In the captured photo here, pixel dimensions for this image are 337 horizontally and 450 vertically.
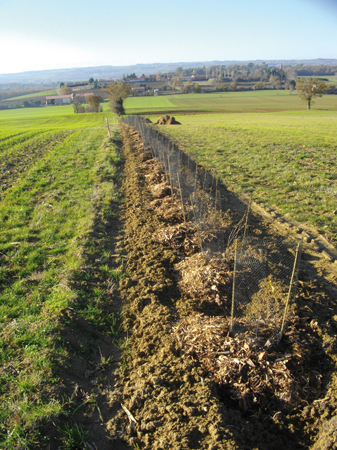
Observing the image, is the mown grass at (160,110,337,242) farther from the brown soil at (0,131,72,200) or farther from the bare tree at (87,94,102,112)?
the bare tree at (87,94,102,112)

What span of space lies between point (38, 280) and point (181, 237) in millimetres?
2809

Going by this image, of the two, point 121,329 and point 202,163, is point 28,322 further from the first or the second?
point 202,163

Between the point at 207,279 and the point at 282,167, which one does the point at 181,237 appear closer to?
the point at 207,279

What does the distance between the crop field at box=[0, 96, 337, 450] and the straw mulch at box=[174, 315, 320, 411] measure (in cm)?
1

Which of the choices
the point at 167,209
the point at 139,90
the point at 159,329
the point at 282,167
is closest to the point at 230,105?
the point at 139,90

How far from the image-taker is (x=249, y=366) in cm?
307

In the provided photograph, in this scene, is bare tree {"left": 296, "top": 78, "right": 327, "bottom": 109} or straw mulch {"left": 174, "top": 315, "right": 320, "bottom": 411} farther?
bare tree {"left": 296, "top": 78, "right": 327, "bottom": 109}

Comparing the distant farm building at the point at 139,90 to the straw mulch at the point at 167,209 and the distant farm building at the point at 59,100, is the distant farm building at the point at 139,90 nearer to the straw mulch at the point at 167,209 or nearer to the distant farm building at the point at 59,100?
the distant farm building at the point at 59,100

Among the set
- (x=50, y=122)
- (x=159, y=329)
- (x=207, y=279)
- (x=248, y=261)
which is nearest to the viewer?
(x=159, y=329)

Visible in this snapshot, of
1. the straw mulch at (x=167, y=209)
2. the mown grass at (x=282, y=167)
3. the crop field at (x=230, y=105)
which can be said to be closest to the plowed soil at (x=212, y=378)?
the straw mulch at (x=167, y=209)

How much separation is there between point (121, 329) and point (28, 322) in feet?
4.20

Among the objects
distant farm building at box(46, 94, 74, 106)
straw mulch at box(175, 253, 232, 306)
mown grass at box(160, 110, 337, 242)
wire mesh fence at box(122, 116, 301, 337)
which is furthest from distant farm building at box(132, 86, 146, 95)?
straw mulch at box(175, 253, 232, 306)

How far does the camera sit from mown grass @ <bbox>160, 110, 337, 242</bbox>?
7358 millimetres

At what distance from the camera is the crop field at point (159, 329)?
2662 millimetres
